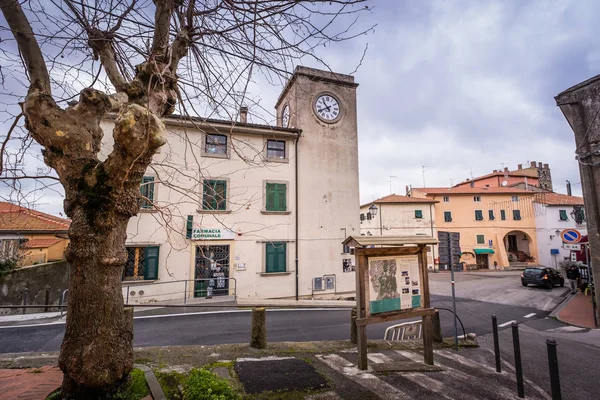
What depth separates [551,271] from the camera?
65.0 ft

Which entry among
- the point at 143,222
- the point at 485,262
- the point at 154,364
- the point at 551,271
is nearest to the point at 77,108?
the point at 154,364

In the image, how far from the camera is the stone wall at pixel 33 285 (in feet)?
36.9

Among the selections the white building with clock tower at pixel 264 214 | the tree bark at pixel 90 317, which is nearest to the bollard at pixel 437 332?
the tree bark at pixel 90 317

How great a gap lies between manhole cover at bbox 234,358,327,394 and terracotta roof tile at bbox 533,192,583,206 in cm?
3907

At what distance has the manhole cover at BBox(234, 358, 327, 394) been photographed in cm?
427

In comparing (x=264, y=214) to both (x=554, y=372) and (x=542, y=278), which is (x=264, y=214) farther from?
(x=542, y=278)

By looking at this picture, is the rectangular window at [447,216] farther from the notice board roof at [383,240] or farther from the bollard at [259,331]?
the bollard at [259,331]

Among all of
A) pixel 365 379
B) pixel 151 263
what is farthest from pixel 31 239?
pixel 365 379

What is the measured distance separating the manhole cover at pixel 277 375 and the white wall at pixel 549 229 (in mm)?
38792

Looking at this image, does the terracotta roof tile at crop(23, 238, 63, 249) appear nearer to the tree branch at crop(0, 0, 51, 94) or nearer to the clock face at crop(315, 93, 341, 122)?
the clock face at crop(315, 93, 341, 122)

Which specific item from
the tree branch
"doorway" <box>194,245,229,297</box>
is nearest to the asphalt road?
"doorway" <box>194,245,229,297</box>

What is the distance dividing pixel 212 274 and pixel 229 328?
17.2 feet

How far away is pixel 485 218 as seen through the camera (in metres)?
34.1

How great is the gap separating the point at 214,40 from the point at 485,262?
38.4 metres
